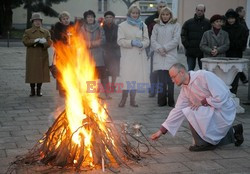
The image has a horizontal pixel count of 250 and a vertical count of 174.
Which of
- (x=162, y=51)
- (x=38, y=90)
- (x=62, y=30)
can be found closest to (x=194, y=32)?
(x=162, y=51)

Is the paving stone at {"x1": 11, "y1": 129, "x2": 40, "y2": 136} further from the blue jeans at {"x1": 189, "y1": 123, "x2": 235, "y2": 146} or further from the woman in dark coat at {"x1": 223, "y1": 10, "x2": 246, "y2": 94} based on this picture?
the woman in dark coat at {"x1": 223, "y1": 10, "x2": 246, "y2": 94}

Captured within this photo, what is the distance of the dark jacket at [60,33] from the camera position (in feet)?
33.9

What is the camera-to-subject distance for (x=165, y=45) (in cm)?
Answer: 955

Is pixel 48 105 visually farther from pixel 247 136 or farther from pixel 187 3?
pixel 187 3

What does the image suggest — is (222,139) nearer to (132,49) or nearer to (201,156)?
(201,156)

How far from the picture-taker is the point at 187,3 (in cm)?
2172

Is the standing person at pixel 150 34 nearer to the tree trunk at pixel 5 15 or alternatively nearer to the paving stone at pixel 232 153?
the paving stone at pixel 232 153

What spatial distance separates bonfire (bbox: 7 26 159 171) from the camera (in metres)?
5.50

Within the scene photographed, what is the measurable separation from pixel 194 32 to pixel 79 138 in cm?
568

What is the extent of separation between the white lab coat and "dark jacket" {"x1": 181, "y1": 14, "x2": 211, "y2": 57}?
14.3 feet

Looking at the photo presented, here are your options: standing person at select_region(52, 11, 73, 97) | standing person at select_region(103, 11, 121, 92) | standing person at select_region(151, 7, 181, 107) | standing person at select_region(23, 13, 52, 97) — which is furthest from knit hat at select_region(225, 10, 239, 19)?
standing person at select_region(23, 13, 52, 97)

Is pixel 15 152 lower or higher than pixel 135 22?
lower

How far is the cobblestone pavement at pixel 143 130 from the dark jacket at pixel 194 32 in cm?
141

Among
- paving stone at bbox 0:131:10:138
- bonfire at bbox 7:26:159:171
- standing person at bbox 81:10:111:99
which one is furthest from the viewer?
standing person at bbox 81:10:111:99
